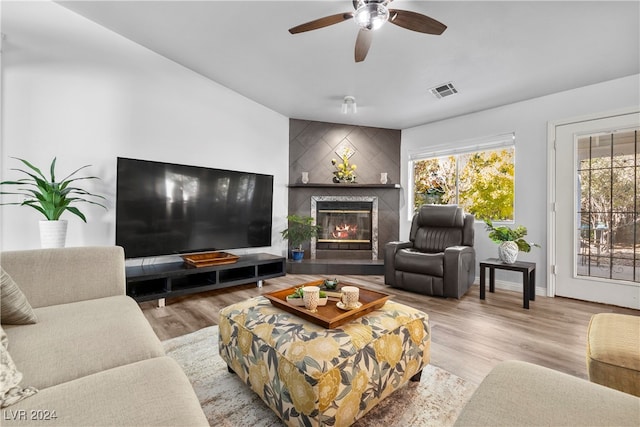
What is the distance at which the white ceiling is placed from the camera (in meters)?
2.11

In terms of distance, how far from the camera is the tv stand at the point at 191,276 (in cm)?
257

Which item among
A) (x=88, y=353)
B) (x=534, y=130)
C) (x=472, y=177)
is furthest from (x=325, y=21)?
(x=472, y=177)

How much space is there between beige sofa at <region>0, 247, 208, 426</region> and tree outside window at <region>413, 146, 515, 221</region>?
405 centimetres

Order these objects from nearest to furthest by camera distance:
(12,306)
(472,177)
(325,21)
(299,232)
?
1. (12,306)
2. (325,21)
3. (472,177)
4. (299,232)

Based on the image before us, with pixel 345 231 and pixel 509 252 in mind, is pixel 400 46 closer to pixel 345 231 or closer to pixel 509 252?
pixel 509 252

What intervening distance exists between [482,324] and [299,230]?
2.62m

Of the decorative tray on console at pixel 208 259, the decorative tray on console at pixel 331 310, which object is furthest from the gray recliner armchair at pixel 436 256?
the decorative tray on console at pixel 208 259

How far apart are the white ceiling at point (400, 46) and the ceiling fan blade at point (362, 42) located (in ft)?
0.98

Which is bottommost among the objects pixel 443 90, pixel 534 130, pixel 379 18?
pixel 534 130

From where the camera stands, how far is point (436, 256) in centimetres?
307

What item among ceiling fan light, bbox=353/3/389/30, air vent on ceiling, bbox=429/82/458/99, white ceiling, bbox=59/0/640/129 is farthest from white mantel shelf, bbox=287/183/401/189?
ceiling fan light, bbox=353/3/389/30

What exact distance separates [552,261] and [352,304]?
10.1ft

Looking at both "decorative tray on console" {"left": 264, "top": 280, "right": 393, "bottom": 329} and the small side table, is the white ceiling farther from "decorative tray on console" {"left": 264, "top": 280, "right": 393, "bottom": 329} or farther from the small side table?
"decorative tray on console" {"left": 264, "top": 280, "right": 393, "bottom": 329}

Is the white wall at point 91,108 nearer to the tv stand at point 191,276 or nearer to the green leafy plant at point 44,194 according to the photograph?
the green leafy plant at point 44,194
